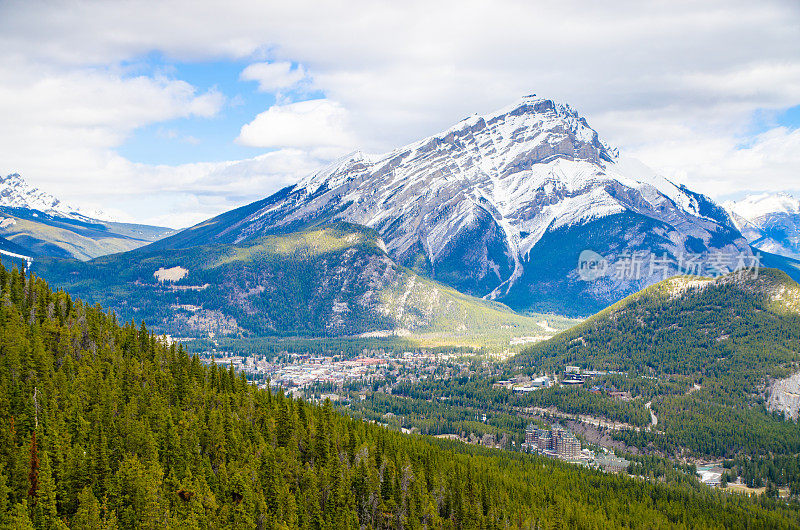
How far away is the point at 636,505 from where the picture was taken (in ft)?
506

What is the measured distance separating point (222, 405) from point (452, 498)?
49.4 metres

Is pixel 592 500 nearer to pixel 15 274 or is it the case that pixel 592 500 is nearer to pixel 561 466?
pixel 561 466

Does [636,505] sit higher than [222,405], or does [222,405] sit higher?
[222,405]

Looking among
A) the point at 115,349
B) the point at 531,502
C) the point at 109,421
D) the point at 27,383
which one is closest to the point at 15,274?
the point at 115,349

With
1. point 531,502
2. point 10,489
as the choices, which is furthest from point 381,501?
point 10,489

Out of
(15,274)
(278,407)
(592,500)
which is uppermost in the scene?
(15,274)

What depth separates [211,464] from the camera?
128m

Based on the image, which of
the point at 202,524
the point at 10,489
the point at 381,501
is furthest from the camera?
the point at 381,501

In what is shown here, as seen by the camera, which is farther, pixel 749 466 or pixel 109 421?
pixel 749 466

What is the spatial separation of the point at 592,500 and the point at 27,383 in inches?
4409

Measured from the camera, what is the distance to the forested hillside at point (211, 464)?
341ft

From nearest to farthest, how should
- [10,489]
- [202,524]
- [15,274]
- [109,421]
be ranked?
1. [10,489]
2. [202,524]
3. [109,421]
4. [15,274]

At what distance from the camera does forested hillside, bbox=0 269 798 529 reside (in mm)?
104062

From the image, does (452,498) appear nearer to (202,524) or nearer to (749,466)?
(202,524)
